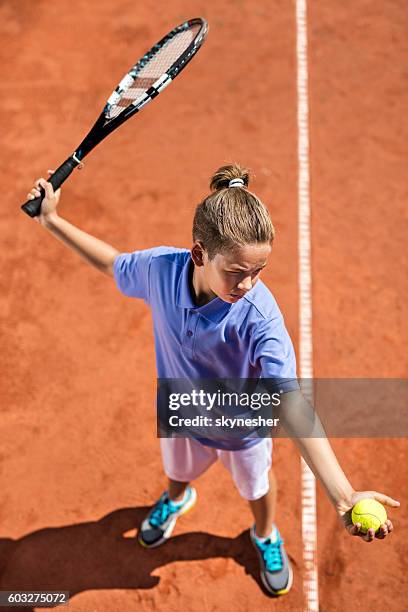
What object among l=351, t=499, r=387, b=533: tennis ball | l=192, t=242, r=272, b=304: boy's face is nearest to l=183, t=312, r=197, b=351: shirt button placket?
l=192, t=242, r=272, b=304: boy's face

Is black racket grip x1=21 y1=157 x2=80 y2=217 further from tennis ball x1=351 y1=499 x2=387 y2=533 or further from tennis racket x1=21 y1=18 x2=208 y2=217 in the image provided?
tennis ball x1=351 y1=499 x2=387 y2=533

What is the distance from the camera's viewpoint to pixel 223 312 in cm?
258

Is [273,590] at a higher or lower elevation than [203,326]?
lower

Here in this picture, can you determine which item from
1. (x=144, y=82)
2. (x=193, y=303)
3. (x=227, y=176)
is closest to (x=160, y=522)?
(x=193, y=303)

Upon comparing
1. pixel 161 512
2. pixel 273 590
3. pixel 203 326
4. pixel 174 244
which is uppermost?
pixel 174 244

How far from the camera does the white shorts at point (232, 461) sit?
3.29m

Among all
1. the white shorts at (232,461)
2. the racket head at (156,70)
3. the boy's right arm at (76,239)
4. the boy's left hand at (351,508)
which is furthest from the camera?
the racket head at (156,70)

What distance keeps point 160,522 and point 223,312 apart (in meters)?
1.96

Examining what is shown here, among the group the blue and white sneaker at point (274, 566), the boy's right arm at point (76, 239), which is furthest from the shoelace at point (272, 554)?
the boy's right arm at point (76, 239)

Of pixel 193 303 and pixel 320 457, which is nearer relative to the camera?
pixel 320 457

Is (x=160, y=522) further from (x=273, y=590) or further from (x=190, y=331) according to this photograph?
(x=190, y=331)

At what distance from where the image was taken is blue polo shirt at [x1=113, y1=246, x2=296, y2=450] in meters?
2.55

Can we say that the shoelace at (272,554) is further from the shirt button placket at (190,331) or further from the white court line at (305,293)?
the shirt button placket at (190,331)

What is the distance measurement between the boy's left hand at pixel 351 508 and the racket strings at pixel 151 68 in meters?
2.47
